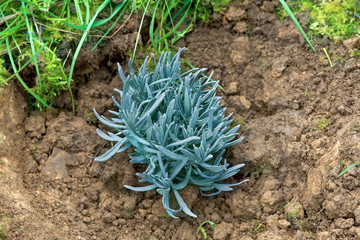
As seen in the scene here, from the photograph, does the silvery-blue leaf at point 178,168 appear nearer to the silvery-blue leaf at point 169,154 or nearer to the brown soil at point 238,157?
the silvery-blue leaf at point 169,154

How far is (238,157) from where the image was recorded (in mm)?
2832

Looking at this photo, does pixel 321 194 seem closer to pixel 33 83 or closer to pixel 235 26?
pixel 235 26

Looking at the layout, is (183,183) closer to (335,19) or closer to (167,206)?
(167,206)

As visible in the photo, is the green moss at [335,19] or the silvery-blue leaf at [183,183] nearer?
the silvery-blue leaf at [183,183]

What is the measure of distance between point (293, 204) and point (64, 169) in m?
1.52

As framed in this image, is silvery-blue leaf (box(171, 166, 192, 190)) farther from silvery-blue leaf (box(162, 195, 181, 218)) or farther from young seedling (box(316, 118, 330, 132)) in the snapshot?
young seedling (box(316, 118, 330, 132))

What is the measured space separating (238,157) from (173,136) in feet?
1.74

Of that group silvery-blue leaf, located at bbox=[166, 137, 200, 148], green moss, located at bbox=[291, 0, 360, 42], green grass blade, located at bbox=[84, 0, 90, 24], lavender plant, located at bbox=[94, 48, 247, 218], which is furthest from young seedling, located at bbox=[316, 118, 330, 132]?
green grass blade, located at bbox=[84, 0, 90, 24]

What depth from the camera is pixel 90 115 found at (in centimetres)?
312

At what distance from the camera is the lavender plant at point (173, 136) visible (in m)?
2.54

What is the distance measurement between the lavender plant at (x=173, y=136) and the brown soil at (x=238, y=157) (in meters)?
0.15

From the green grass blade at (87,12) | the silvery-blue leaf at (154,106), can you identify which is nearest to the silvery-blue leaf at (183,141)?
the silvery-blue leaf at (154,106)

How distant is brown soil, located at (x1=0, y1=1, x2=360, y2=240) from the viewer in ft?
8.21

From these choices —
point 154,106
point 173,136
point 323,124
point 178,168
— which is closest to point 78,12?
point 154,106
